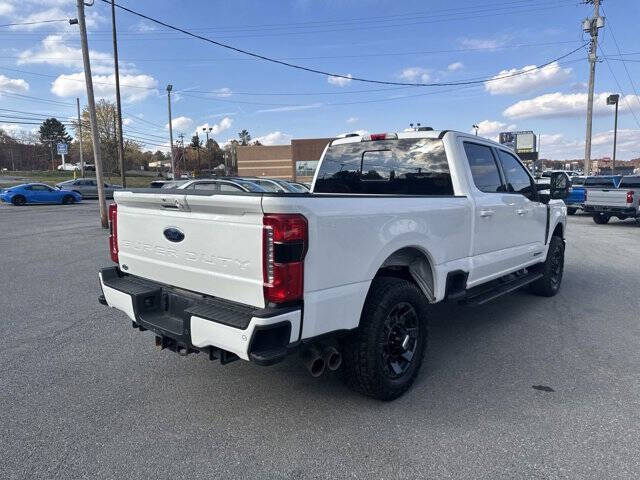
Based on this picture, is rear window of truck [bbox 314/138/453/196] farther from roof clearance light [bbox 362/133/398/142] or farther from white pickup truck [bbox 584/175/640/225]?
white pickup truck [bbox 584/175/640/225]

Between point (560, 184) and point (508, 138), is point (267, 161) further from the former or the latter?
point (560, 184)

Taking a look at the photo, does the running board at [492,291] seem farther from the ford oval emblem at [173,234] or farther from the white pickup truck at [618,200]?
the white pickup truck at [618,200]

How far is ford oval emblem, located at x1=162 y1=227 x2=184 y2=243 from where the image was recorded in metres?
3.26

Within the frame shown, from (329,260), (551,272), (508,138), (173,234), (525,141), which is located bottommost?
(551,272)

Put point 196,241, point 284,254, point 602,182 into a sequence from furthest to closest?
point 602,182 → point 196,241 → point 284,254

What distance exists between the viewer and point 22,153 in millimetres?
106125

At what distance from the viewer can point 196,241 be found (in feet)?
10.3

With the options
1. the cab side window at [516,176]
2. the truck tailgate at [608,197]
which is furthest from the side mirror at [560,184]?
the truck tailgate at [608,197]

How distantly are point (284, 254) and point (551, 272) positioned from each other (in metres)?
5.25

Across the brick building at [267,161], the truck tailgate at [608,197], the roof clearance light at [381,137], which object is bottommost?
the truck tailgate at [608,197]

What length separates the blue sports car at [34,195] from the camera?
2794cm

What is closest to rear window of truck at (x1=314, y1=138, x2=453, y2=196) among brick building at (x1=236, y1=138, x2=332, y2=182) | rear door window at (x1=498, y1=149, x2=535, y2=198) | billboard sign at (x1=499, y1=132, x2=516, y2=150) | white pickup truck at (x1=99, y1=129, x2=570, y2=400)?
white pickup truck at (x1=99, y1=129, x2=570, y2=400)

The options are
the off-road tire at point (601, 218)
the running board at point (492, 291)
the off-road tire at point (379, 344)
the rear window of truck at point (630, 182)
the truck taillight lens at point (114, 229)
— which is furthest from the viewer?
the off-road tire at point (601, 218)

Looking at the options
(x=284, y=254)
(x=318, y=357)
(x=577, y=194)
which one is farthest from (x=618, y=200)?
(x=284, y=254)
